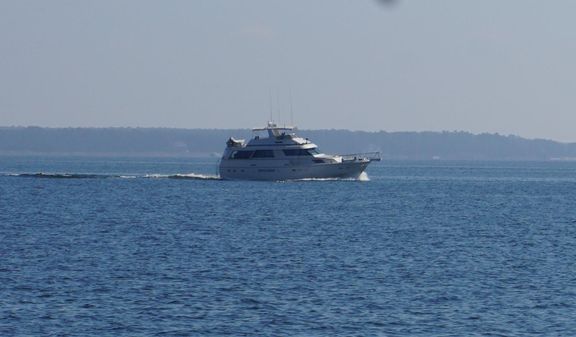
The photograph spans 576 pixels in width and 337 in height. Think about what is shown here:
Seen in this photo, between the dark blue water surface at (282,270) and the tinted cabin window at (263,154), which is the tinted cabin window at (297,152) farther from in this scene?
the dark blue water surface at (282,270)

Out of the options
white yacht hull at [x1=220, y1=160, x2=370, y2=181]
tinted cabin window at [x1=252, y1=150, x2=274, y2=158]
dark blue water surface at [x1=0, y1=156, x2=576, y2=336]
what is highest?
tinted cabin window at [x1=252, y1=150, x2=274, y2=158]

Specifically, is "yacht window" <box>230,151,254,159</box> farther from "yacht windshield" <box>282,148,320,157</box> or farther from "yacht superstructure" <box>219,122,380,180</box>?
"yacht windshield" <box>282,148,320,157</box>

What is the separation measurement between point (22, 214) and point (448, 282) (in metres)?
40.1

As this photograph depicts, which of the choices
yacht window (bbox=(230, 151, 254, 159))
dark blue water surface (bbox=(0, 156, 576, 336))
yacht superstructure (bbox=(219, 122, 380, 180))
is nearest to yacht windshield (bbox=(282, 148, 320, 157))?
yacht superstructure (bbox=(219, 122, 380, 180))

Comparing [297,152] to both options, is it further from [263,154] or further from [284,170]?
[263,154]

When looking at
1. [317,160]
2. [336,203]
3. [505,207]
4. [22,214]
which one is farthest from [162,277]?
[317,160]

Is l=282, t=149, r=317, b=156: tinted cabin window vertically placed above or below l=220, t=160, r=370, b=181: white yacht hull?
above

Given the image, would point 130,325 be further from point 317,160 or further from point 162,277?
point 317,160

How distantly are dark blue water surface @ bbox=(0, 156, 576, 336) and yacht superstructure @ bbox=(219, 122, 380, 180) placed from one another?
1030 inches

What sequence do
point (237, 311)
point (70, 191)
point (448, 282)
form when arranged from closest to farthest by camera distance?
point (237, 311), point (448, 282), point (70, 191)

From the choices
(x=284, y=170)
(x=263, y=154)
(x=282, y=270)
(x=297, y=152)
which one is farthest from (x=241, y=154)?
(x=282, y=270)

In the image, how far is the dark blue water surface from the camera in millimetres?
38312

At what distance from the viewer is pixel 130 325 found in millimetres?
37438

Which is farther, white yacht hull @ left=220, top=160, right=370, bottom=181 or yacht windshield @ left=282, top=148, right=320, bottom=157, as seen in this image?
white yacht hull @ left=220, top=160, right=370, bottom=181
